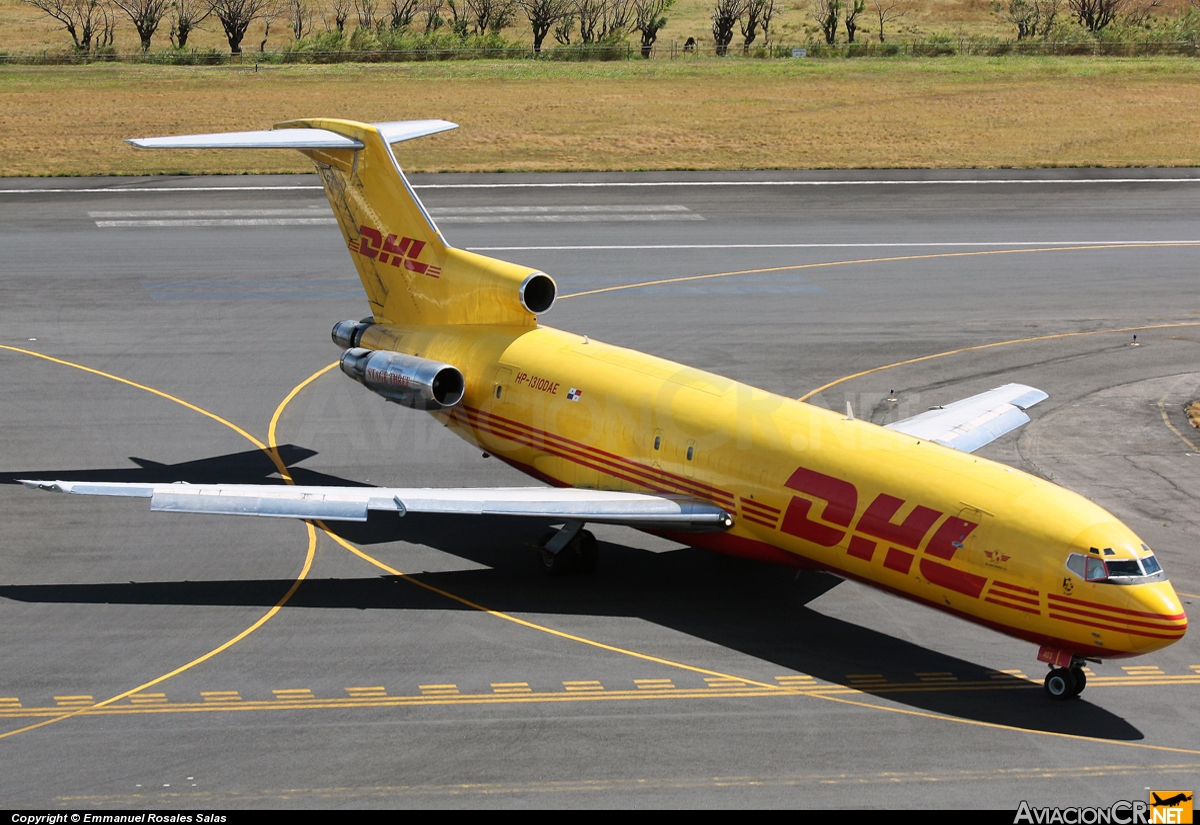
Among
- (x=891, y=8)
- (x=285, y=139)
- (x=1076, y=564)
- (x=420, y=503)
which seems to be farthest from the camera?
(x=891, y=8)

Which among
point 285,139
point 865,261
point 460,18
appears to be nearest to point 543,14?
point 460,18

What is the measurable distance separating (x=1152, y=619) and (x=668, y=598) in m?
8.86

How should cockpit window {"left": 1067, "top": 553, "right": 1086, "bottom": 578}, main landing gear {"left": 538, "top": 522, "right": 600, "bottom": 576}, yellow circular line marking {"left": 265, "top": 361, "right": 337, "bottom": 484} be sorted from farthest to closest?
yellow circular line marking {"left": 265, "top": 361, "right": 337, "bottom": 484} < main landing gear {"left": 538, "top": 522, "right": 600, "bottom": 576} < cockpit window {"left": 1067, "top": 553, "right": 1086, "bottom": 578}

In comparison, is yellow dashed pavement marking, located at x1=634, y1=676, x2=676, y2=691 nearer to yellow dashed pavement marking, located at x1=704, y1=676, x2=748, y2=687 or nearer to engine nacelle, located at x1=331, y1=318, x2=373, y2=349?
yellow dashed pavement marking, located at x1=704, y1=676, x2=748, y2=687

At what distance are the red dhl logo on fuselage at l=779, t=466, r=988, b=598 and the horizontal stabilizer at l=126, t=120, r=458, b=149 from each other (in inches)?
548

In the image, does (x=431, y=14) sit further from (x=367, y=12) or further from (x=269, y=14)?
(x=269, y=14)

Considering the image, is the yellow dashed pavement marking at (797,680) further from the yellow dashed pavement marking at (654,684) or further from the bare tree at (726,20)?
the bare tree at (726,20)

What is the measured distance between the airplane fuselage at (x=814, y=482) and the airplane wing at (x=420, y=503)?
1.98 feet

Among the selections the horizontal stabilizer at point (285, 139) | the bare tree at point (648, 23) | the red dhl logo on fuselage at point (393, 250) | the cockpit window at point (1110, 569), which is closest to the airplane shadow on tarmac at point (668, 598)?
the cockpit window at point (1110, 569)

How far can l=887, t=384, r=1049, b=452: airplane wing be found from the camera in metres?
27.7

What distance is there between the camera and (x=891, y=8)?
126 meters

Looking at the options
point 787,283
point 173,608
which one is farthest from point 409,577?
point 787,283

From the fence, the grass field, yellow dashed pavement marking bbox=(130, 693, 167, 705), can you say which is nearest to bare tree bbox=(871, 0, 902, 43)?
the fence

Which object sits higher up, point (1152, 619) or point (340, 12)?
point (340, 12)
